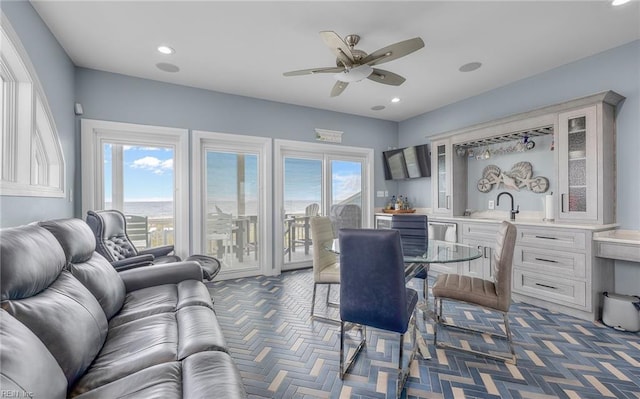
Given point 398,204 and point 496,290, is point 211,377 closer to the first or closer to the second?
point 496,290

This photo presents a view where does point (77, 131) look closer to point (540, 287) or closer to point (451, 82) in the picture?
point (451, 82)

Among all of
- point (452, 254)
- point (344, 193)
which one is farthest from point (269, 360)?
point (344, 193)

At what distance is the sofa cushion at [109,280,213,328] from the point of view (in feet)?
5.78

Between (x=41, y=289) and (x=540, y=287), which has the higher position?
(x=41, y=289)

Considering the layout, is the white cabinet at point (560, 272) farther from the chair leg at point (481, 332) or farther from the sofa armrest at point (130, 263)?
the sofa armrest at point (130, 263)

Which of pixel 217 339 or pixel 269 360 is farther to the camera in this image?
pixel 269 360

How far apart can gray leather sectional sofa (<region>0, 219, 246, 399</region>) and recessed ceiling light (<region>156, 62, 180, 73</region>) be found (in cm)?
223

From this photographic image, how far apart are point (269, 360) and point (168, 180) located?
284 cm

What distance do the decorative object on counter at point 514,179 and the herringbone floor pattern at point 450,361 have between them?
1.56 m

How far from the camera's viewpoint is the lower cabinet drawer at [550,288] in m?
2.79

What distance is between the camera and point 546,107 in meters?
3.18

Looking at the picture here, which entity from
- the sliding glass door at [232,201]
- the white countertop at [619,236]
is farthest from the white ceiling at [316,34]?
the white countertop at [619,236]

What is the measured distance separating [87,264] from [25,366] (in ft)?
3.57

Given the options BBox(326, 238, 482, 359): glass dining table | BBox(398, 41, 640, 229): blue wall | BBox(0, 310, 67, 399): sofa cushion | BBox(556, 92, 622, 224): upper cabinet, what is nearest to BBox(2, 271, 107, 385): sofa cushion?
BBox(0, 310, 67, 399): sofa cushion
